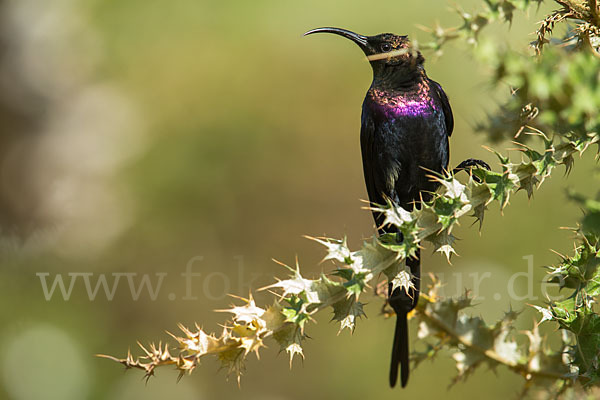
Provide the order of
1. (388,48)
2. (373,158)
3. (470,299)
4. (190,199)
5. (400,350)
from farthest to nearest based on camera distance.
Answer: (190,199), (373,158), (388,48), (400,350), (470,299)

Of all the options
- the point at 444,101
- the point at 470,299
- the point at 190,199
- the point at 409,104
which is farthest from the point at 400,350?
the point at 190,199

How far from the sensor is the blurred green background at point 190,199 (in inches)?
212

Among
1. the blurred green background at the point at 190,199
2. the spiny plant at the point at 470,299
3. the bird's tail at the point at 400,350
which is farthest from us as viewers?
the blurred green background at the point at 190,199

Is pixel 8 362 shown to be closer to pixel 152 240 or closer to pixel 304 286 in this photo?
pixel 152 240

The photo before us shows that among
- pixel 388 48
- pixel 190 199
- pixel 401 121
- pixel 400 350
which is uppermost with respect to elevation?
pixel 388 48

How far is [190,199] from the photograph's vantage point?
6.08m

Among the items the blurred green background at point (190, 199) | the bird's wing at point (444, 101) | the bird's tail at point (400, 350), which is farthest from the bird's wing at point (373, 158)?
the blurred green background at point (190, 199)

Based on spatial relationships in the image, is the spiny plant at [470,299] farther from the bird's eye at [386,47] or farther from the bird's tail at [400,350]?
the bird's eye at [386,47]

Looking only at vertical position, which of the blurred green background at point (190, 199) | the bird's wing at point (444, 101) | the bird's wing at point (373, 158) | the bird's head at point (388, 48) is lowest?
the blurred green background at point (190, 199)

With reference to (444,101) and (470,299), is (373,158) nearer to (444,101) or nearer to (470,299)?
(444,101)

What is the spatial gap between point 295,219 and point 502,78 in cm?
496

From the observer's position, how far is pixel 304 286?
181cm

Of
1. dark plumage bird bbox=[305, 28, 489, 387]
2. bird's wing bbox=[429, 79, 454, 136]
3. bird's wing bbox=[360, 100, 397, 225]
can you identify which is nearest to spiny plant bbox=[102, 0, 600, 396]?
dark plumage bird bbox=[305, 28, 489, 387]

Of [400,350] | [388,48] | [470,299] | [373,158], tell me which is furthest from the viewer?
[373,158]
